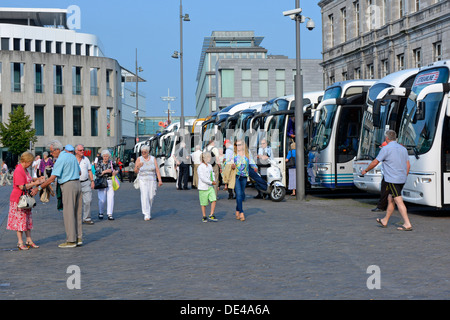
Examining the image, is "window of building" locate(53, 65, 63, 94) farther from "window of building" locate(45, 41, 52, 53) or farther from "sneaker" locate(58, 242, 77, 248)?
"sneaker" locate(58, 242, 77, 248)

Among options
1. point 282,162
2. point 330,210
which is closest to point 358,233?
point 330,210

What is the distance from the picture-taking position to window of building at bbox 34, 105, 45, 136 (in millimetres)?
73062

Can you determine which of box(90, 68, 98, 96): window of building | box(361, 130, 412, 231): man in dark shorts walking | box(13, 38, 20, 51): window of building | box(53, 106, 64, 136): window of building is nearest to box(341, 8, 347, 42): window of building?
box(90, 68, 98, 96): window of building

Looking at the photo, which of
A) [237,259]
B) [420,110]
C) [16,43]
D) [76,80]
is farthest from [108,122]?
[237,259]

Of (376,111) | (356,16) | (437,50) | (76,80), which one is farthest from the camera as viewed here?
(76,80)

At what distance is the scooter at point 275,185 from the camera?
65.3ft

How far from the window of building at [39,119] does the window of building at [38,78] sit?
1752 millimetres

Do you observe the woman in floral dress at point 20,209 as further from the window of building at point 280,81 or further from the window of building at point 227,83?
the window of building at point 280,81

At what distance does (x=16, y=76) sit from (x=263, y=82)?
81.8 feet

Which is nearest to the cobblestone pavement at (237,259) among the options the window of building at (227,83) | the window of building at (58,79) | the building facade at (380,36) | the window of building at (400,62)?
the building facade at (380,36)

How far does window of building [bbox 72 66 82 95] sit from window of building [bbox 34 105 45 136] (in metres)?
4.08

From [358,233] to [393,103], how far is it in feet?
18.8

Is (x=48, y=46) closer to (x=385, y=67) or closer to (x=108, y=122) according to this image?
(x=108, y=122)

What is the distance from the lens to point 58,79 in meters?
74.9
